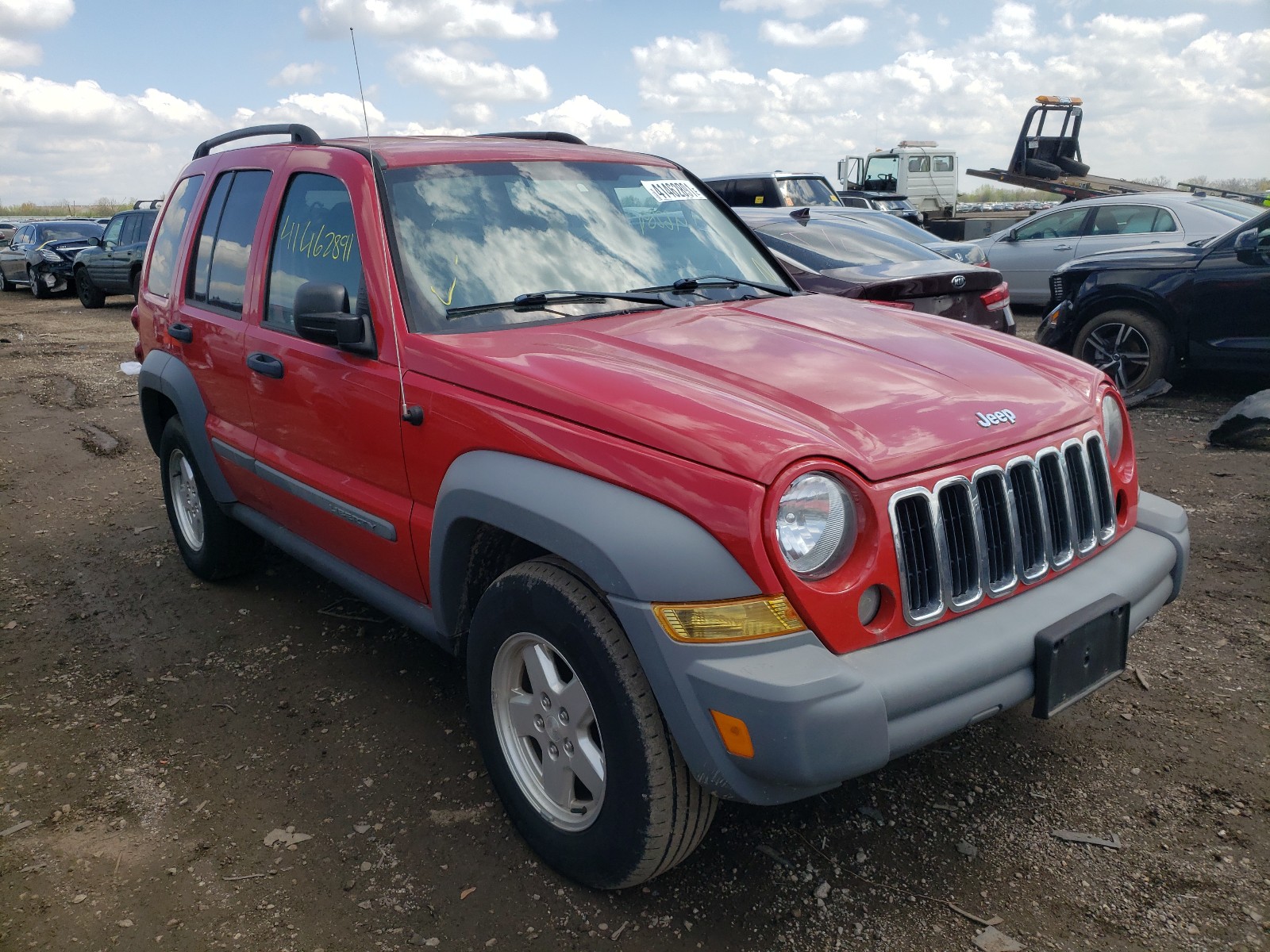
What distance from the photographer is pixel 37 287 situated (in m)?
21.3

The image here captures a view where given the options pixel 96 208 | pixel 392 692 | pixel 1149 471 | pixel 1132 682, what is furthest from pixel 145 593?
pixel 96 208

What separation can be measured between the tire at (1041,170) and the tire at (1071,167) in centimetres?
31

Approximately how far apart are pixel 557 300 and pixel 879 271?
13.8ft

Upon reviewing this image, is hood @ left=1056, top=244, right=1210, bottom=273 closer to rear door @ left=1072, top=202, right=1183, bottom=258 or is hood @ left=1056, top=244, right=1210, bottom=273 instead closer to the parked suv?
rear door @ left=1072, top=202, right=1183, bottom=258

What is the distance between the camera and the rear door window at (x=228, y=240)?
3.82 metres

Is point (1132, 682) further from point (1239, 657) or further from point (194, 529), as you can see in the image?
point (194, 529)

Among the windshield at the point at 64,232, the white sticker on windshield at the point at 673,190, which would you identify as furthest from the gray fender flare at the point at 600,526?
the windshield at the point at 64,232

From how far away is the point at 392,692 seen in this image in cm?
365

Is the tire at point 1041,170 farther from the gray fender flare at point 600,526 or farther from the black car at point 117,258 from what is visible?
the gray fender flare at point 600,526

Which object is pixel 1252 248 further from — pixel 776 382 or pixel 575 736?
pixel 575 736

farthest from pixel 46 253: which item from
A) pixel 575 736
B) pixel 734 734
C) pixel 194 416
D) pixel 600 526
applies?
pixel 734 734

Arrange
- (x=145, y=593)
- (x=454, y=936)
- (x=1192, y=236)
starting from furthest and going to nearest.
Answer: (x=1192, y=236), (x=145, y=593), (x=454, y=936)

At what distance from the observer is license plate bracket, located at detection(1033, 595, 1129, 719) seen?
2.26 meters

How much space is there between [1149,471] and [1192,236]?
593cm
